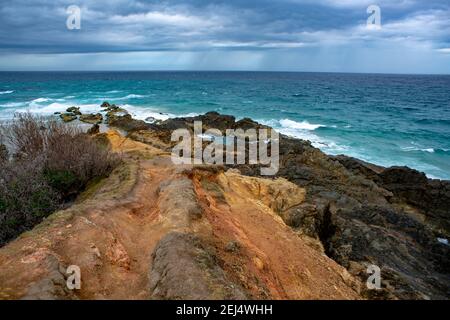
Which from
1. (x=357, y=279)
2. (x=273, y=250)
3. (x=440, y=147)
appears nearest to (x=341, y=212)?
(x=357, y=279)

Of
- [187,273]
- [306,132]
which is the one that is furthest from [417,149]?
[187,273]

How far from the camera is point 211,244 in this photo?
6059 millimetres

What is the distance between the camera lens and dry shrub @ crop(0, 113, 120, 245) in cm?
823

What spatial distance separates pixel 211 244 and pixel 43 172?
5817 mm

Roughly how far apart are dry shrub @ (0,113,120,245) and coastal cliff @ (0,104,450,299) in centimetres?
65

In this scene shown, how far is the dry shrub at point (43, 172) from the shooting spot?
8.23 meters

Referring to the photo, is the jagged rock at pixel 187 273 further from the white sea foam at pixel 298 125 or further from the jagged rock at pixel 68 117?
the white sea foam at pixel 298 125

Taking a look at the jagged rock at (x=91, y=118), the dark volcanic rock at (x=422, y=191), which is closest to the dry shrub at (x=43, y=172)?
the dark volcanic rock at (x=422, y=191)


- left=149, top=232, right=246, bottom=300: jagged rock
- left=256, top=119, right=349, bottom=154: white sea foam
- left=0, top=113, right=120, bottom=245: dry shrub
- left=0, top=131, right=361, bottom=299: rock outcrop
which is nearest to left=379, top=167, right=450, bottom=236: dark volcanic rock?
left=256, top=119, right=349, bottom=154: white sea foam

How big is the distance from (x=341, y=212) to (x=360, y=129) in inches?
1130

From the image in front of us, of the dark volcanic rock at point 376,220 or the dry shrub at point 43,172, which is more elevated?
the dry shrub at point 43,172

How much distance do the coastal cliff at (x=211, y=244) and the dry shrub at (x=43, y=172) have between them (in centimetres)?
65

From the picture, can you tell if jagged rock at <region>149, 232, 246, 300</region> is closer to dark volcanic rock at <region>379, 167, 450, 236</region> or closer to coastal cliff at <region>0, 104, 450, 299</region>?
coastal cliff at <region>0, 104, 450, 299</region>
